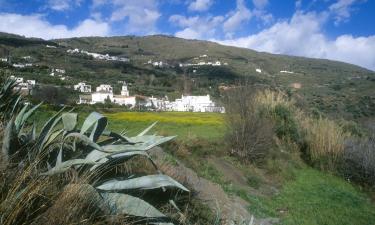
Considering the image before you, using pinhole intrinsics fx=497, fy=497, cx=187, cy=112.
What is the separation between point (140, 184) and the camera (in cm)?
392

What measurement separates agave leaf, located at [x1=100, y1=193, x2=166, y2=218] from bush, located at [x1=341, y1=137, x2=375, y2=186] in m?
16.9

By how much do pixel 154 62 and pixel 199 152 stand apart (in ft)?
298

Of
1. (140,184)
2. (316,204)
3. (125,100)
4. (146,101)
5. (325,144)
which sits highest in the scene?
(140,184)

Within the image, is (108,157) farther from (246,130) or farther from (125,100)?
(125,100)

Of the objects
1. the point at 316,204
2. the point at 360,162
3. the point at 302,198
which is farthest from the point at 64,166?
the point at 360,162

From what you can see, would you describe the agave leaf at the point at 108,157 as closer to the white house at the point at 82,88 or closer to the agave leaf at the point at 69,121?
the agave leaf at the point at 69,121

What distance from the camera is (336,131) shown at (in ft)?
73.4

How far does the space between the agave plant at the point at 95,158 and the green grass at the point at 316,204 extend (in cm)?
803

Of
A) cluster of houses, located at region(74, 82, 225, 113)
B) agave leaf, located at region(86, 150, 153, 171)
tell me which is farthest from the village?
agave leaf, located at region(86, 150, 153, 171)

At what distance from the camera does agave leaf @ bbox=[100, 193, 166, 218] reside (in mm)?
3707

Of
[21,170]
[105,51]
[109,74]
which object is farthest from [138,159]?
[105,51]

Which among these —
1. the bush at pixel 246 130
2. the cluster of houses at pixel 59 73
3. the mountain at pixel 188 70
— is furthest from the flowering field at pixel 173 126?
the cluster of houses at pixel 59 73

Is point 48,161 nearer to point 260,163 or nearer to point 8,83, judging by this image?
point 8,83

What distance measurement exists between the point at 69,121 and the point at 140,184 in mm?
973
